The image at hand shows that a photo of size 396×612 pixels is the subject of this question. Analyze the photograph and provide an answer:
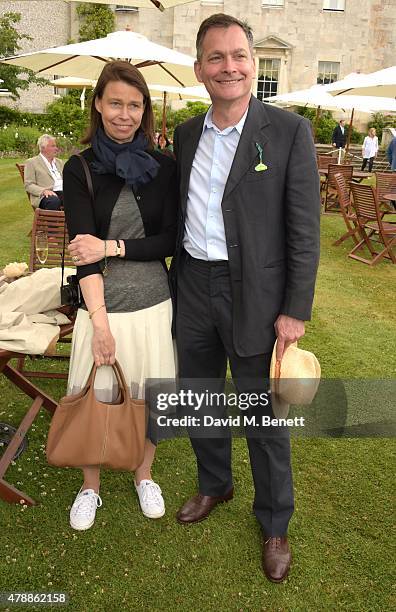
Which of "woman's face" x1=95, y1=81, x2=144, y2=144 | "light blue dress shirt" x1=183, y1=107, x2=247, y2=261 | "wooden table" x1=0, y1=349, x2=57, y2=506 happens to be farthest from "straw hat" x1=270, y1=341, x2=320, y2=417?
"wooden table" x1=0, y1=349, x2=57, y2=506

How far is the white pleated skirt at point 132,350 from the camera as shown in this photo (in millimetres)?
2664

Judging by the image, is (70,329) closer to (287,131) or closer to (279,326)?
(279,326)

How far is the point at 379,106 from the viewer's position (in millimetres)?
14141

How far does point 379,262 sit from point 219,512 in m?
6.40

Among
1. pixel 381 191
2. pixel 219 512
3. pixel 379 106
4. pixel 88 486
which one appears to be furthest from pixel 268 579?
pixel 379 106

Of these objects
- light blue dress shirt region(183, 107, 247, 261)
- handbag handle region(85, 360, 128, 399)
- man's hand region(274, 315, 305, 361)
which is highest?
light blue dress shirt region(183, 107, 247, 261)

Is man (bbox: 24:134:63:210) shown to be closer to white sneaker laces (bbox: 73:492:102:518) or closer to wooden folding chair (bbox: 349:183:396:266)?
wooden folding chair (bbox: 349:183:396:266)

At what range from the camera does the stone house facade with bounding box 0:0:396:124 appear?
33250mm

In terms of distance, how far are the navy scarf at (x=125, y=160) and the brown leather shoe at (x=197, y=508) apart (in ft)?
5.53

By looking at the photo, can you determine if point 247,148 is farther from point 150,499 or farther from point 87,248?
point 150,499

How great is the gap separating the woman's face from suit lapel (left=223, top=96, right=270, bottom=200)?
0.51 meters

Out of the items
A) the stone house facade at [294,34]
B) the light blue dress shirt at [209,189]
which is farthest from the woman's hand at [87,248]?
the stone house facade at [294,34]

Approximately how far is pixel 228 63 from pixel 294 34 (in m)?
35.7

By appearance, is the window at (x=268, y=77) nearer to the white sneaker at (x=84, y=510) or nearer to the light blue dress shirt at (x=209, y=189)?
the light blue dress shirt at (x=209, y=189)
